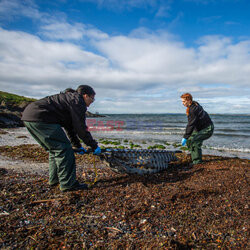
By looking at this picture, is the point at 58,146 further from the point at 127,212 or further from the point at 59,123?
the point at 127,212

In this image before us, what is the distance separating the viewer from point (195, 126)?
6.51m

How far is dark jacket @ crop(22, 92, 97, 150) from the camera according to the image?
3857 mm

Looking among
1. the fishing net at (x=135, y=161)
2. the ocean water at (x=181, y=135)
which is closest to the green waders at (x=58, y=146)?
the fishing net at (x=135, y=161)

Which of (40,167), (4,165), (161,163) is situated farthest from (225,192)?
(4,165)

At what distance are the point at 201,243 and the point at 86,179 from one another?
3284 mm

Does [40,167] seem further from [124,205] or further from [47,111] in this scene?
[124,205]

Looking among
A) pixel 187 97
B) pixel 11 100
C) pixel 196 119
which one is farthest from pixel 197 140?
pixel 11 100

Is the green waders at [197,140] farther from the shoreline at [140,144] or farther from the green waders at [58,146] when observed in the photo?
the green waders at [58,146]

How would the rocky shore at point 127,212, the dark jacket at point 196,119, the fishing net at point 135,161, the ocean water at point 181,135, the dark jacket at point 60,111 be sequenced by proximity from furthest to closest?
1. the ocean water at point 181,135
2. the dark jacket at point 196,119
3. the fishing net at point 135,161
4. the dark jacket at point 60,111
5. the rocky shore at point 127,212

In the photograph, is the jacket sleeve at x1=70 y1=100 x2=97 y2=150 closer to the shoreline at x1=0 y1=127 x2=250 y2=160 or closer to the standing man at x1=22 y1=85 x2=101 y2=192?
the standing man at x1=22 y1=85 x2=101 y2=192

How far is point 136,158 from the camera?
221 inches

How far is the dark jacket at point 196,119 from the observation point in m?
6.29

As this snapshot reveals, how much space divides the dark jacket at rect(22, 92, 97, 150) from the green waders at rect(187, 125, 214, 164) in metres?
4.04

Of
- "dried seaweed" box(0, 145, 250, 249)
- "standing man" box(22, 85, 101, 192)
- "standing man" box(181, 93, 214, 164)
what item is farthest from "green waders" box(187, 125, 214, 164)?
"standing man" box(22, 85, 101, 192)
